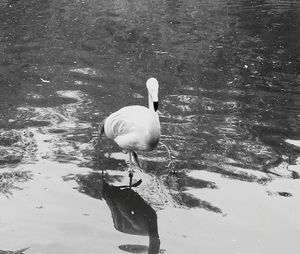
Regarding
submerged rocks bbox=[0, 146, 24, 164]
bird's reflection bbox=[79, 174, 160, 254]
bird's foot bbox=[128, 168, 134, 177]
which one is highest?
submerged rocks bbox=[0, 146, 24, 164]

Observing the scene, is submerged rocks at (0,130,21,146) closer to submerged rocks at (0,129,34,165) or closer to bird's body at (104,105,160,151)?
submerged rocks at (0,129,34,165)

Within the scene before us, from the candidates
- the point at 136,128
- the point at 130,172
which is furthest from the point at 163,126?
the point at 136,128

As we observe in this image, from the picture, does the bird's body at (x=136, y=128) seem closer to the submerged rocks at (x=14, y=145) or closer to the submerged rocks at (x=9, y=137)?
the submerged rocks at (x=14, y=145)

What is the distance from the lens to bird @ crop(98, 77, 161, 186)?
6402mm

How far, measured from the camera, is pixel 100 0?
16844 millimetres

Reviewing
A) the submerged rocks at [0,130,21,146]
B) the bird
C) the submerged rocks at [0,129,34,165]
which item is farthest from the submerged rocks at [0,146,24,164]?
the bird

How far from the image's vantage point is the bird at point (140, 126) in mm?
6402

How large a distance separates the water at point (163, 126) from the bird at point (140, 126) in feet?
1.79

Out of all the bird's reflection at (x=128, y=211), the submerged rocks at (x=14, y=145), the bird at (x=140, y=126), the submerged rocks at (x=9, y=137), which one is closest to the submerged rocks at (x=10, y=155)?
the submerged rocks at (x=14, y=145)

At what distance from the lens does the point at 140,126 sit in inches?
254

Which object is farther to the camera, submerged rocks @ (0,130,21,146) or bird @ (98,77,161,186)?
submerged rocks @ (0,130,21,146)

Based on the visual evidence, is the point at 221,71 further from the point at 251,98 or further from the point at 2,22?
the point at 2,22

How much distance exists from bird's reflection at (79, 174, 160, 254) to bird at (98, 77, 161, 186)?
55cm

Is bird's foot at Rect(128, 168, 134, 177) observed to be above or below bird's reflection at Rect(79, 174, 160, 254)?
above
